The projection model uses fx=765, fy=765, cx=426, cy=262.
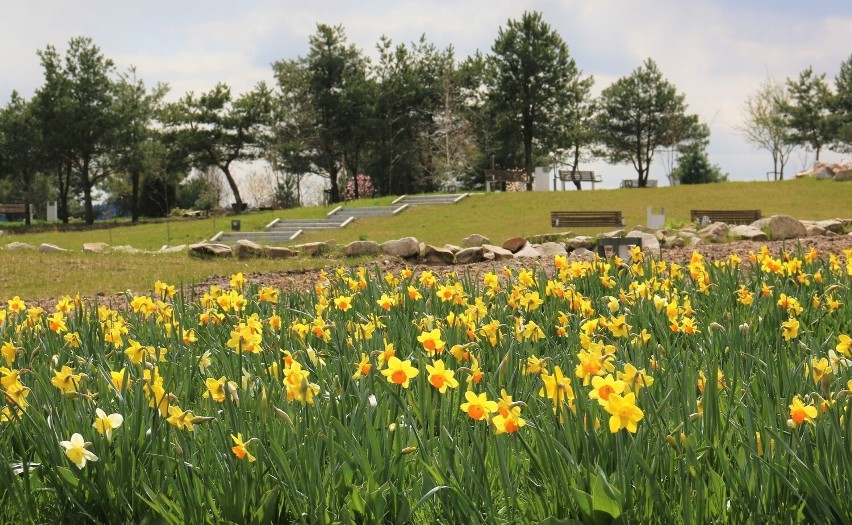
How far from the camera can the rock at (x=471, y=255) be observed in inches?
469

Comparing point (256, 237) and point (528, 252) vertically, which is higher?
point (256, 237)

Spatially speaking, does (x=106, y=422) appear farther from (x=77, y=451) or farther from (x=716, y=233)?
(x=716, y=233)

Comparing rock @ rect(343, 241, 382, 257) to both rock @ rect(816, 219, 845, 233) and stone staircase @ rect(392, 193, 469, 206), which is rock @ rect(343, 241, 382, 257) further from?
stone staircase @ rect(392, 193, 469, 206)

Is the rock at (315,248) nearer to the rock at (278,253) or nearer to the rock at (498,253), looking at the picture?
the rock at (278,253)

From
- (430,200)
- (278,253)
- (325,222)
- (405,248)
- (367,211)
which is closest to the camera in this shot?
(405,248)

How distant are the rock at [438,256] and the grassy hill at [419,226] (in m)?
1.86

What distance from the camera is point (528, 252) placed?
1213 centimetres

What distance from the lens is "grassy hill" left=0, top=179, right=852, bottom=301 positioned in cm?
1145

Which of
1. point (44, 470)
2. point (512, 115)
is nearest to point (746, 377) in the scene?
point (44, 470)

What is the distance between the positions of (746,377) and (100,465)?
2.07 meters

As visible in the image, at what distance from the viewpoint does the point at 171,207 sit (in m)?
46.4

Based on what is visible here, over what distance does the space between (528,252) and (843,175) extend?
2142 centimetres

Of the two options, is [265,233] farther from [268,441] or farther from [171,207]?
[171,207]

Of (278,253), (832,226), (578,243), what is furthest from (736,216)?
(278,253)
